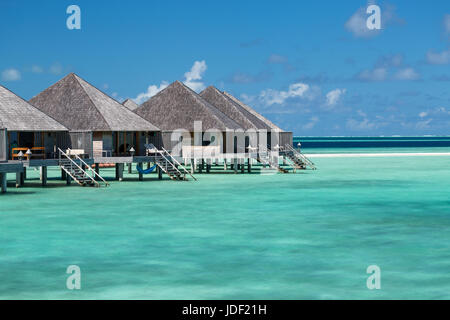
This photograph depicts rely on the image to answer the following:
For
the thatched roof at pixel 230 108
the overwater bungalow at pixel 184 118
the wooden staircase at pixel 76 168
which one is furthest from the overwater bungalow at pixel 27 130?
the thatched roof at pixel 230 108

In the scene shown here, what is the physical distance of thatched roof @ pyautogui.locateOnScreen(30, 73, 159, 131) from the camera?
39.8 m

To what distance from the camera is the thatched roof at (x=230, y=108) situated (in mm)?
53594

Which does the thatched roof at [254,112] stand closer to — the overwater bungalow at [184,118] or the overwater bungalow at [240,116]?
the overwater bungalow at [240,116]

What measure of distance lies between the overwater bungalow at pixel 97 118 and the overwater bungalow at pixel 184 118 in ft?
13.9

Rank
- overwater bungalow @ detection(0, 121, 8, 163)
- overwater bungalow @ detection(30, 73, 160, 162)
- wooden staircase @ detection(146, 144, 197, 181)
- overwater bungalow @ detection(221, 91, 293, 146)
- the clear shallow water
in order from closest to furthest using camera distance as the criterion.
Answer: the clear shallow water < overwater bungalow @ detection(0, 121, 8, 163) < overwater bungalow @ detection(30, 73, 160, 162) < wooden staircase @ detection(146, 144, 197, 181) < overwater bungalow @ detection(221, 91, 293, 146)

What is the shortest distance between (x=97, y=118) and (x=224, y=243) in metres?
22.8

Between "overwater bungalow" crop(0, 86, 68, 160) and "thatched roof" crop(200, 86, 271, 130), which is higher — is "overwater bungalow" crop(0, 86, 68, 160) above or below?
below

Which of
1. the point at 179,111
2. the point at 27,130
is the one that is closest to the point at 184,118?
the point at 179,111

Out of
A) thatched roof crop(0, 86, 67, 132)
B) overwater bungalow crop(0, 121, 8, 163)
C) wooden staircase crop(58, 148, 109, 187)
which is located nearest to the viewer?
overwater bungalow crop(0, 121, 8, 163)

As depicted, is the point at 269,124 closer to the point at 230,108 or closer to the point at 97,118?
the point at 230,108

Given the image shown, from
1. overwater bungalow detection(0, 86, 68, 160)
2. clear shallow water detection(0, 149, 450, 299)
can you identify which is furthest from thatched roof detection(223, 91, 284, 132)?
clear shallow water detection(0, 149, 450, 299)

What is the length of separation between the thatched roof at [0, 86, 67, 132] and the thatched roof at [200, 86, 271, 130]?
19.3 meters

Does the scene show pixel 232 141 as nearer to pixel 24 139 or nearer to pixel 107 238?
pixel 24 139

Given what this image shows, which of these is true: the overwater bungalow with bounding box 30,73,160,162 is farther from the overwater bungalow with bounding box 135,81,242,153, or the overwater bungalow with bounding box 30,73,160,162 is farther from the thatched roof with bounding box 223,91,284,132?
the thatched roof with bounding box 223,91,284,132
